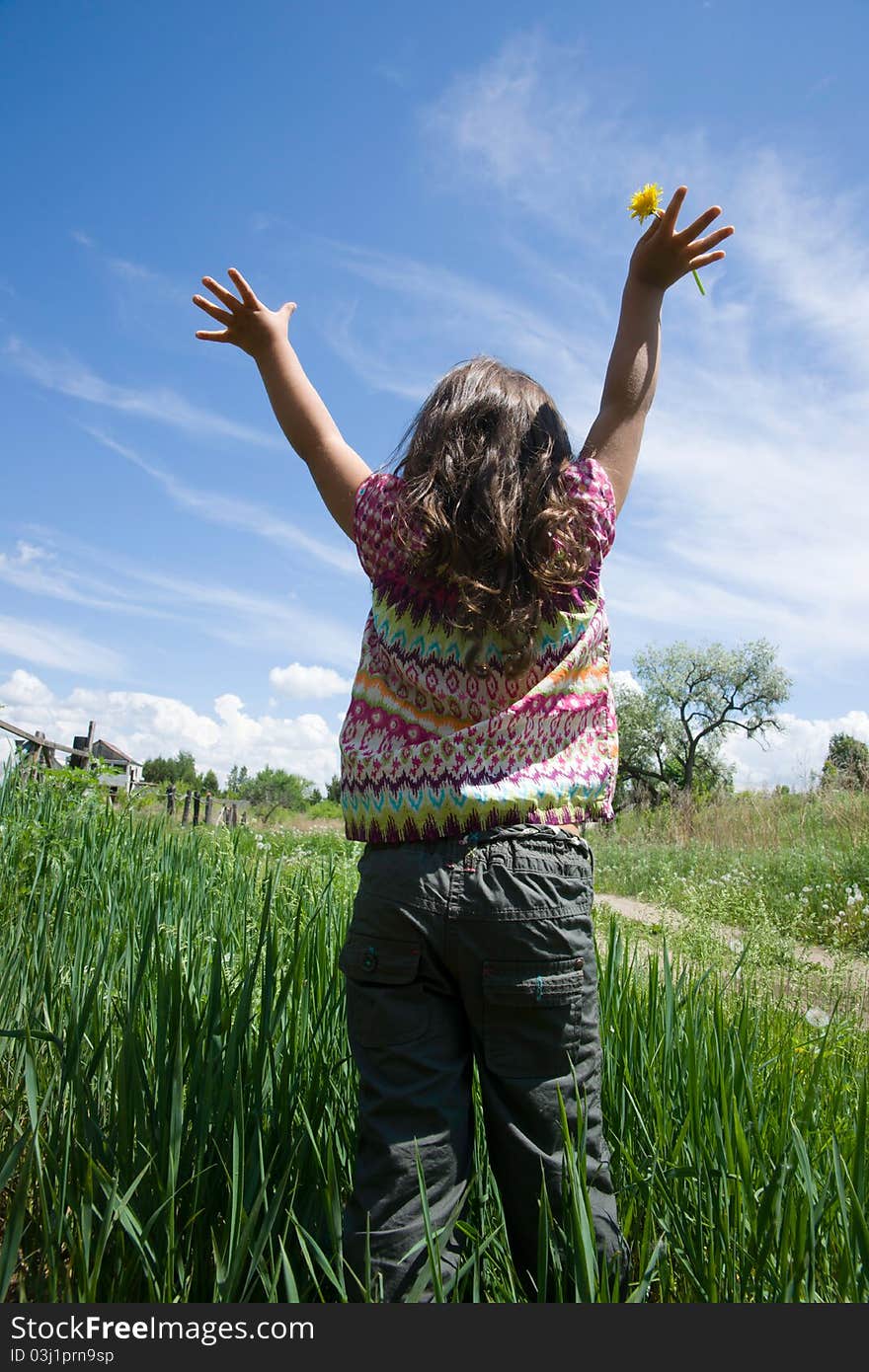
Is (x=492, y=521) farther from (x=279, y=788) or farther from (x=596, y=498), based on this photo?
(x=279, y=788)

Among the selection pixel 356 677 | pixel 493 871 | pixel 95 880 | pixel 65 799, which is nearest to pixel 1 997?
pixel 95 880

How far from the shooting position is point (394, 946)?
1126 mm

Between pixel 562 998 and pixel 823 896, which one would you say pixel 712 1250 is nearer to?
pixel 562 998

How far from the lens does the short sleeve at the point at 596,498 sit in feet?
4.45

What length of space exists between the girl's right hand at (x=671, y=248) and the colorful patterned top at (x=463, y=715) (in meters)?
0.42

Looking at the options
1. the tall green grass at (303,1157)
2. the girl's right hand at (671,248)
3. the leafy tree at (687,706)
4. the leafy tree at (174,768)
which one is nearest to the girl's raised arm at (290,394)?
the girl's right hand at (671,248)

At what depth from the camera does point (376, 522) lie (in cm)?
136

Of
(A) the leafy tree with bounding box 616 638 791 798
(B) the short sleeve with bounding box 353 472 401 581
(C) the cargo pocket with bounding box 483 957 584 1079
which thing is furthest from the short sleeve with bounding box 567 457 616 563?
(A) the leafy tree with bounding box 616 638 791 798

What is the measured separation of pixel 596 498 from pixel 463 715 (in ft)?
1.42

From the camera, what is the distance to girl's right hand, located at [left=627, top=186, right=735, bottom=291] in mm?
1491

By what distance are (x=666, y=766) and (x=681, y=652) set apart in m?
5.55

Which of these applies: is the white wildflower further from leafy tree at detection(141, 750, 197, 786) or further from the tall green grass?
leafy tree at detection(141, 750, 197, 786)

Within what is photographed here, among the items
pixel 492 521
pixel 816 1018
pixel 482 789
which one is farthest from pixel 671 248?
pixel 816 1018

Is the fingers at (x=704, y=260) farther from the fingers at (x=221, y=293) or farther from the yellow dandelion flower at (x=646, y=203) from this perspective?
the fingers at (x=221, y=293)
